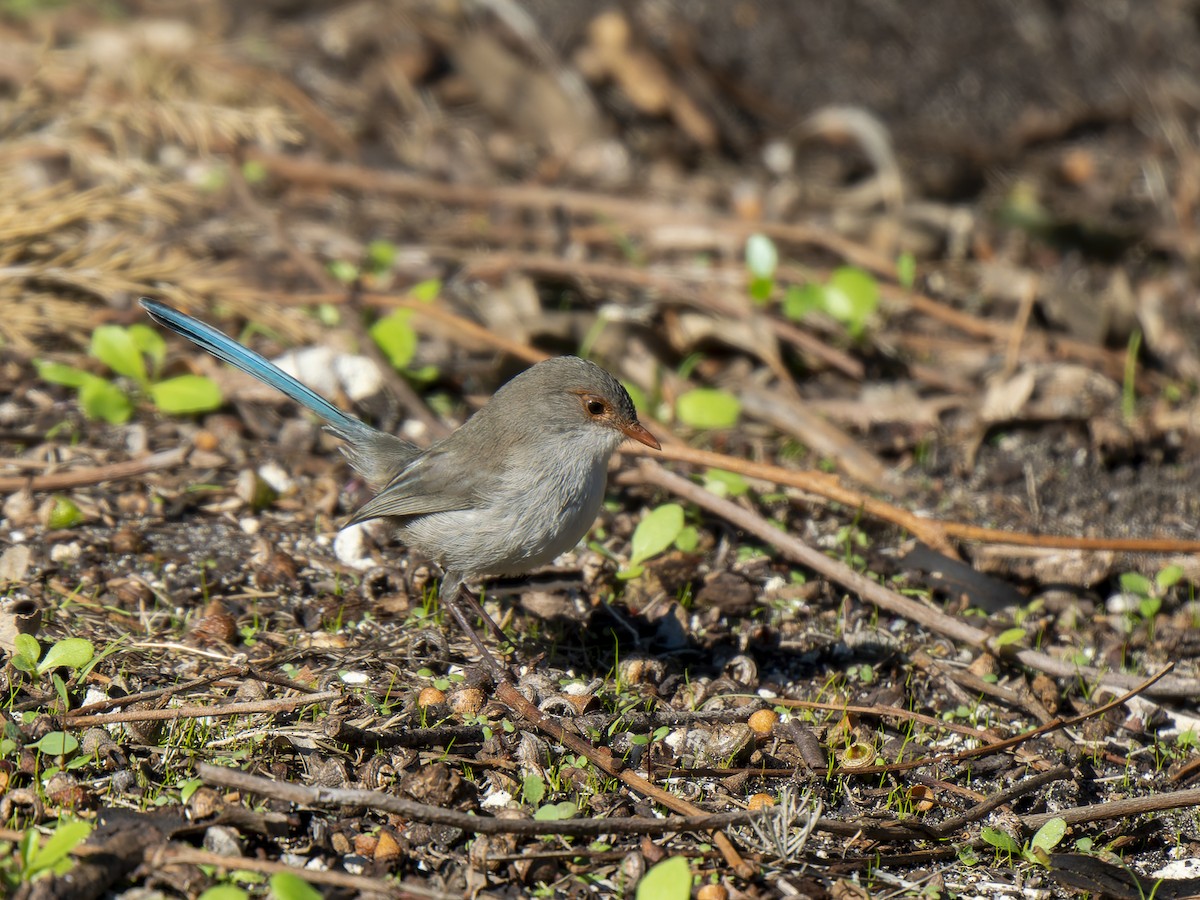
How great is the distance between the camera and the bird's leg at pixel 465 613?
4020mm

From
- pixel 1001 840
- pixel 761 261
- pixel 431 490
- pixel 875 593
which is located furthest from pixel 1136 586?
pixel 431 490

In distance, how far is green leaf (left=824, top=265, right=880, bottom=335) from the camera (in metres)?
6.03

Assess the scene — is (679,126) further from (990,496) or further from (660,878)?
(660,878)

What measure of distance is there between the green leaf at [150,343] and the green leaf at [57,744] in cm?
219

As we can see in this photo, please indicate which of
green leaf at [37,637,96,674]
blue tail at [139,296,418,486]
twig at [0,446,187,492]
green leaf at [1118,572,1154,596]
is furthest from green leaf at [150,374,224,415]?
green leaf at [1118,572,1154,596]

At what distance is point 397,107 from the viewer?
7.89 metres

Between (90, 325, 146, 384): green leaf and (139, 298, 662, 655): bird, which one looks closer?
(139, 298, 662, 655): bird

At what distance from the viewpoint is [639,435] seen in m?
4.35

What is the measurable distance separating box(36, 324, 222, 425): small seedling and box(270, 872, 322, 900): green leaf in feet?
8.78

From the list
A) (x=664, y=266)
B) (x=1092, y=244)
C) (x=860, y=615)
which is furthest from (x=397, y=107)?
(x=860, y=615)

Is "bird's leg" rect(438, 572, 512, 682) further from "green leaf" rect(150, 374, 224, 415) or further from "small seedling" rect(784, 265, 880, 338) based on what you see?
"small seedling" rect(784, 265, 880, 338)

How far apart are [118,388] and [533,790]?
2.83 m

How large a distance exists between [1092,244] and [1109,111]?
1.60 meters

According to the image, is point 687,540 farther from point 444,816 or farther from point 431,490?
point 444,816
